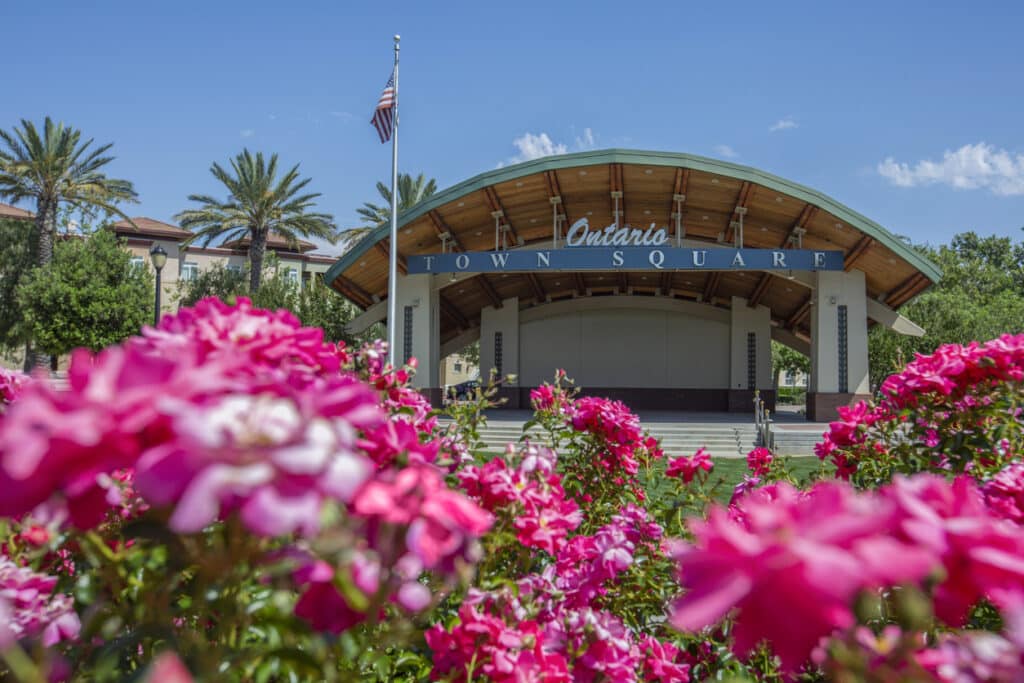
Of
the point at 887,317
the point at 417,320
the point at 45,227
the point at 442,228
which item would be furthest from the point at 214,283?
the point at 887,317

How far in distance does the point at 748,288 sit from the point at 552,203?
8.98 m

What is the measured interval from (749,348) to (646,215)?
8229mm

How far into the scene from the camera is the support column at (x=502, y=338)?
82.6ft

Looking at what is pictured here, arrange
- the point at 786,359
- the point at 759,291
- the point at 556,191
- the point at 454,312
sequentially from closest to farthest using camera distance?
1. the point at 556,191
2. the point at 759,291
3. the point at 454,312
4. the point at 786,359

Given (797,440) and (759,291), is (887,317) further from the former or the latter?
Result: (797,440)

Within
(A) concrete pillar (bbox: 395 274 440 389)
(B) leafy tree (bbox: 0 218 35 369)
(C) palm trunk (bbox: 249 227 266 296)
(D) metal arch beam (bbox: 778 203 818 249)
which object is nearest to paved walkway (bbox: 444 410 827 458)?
(A) concrete pillar (bbox: 395 274 440 389)

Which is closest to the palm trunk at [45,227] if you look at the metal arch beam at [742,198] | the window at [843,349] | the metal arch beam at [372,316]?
the metal arch beam at [372,316]

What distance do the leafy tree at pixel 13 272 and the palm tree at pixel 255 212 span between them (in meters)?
8.40

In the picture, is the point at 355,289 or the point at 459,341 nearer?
the point at 355,289

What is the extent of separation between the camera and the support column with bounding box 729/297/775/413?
971 inches

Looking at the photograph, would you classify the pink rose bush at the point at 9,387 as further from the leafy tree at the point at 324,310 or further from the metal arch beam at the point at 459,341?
the leafy tree at the point at 324,310

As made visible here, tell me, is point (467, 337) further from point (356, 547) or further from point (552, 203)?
point (356, 547)

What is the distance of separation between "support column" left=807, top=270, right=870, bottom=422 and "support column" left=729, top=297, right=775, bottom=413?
696 cm

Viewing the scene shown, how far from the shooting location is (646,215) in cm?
1961
